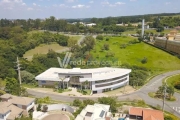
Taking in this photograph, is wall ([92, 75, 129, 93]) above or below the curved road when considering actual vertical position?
above

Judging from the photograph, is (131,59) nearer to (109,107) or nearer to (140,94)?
(140,94)

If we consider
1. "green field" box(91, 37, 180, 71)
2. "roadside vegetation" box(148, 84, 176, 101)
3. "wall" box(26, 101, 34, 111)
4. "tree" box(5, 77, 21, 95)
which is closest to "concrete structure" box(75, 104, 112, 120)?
"wall" box(26, 101, 34, 111)

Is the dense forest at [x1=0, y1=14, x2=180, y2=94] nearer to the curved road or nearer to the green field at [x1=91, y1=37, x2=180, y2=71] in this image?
the curved road

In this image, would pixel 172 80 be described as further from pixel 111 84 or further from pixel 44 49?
pixel 44 49

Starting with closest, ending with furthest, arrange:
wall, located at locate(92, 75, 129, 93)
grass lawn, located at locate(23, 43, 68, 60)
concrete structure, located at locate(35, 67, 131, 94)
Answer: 1. concrete structure, located at locate(35, 67, 131, 94)
2. wall, located at locate(92, 75, 129, 93)
3. grass lawn, located at locate(23, 43, 68, 60)

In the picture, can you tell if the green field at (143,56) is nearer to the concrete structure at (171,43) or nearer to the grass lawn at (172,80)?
the concrete structure at (171,43)

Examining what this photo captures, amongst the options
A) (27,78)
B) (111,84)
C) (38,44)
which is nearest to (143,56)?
(111,84)
